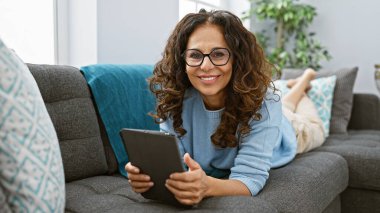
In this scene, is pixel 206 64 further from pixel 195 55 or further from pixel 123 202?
pixel 123 202

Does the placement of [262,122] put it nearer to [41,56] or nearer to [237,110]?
[237,110]

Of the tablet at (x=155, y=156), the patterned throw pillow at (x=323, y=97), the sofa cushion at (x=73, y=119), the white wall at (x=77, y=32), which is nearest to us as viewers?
the tablet at (x=155, y=156)

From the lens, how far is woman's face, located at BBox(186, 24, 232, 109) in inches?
51.3

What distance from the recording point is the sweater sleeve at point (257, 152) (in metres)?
1.30

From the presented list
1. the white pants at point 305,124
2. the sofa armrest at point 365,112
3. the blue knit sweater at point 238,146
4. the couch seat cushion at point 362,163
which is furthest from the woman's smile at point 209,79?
the sofa armrest at point 365,112

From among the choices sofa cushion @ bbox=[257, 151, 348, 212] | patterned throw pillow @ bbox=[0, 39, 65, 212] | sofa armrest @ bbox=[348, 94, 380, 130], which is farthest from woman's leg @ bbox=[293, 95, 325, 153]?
patterned throw pillow @ bbox=[0, 39, 65, 212]

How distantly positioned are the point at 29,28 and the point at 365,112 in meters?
2.11

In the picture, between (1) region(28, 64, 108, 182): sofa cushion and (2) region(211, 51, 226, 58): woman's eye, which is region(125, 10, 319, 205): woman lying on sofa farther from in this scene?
(1) region(28, 64, 108, 182): sofa cushion

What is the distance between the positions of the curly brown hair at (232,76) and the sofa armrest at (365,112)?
1.62m

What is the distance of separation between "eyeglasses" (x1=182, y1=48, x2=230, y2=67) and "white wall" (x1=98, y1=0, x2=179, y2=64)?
3.33ft

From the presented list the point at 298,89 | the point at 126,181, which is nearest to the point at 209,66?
the point at 126,181

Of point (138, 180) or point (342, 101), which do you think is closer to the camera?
point (138, 180)

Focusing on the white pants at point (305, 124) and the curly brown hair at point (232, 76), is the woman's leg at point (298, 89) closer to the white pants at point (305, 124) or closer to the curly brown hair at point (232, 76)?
the white pants at point (305, 124)

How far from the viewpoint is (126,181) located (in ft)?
5.21
